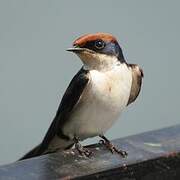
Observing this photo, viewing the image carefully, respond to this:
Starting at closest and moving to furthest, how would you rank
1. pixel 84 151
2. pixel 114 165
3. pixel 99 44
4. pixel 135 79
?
pixel 114 165, pixel 84 151, pixel 99 44, pixel 135 79

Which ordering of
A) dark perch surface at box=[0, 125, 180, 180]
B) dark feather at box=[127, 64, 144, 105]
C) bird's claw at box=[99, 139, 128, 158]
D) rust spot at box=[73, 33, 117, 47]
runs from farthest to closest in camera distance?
dark feather at box=[127, 64, 144, 105]
rust spot at box=[73, 33, 117, 47]
bird's claw at box=[99, 139, 128, 158]
dark perch surface at box=[0, 125, 180, 180]

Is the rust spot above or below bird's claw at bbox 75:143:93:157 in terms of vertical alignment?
above

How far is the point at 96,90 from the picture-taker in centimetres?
158

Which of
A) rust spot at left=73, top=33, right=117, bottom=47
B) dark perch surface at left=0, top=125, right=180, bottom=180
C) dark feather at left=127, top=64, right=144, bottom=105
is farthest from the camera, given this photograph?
dark feather at left=127, top=64, right=144, bottom=105

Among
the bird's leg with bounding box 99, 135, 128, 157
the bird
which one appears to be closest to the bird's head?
the bird

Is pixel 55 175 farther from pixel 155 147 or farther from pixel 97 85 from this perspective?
pixel 97 85

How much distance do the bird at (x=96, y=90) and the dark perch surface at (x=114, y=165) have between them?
0.11 m

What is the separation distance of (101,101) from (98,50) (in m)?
0.11

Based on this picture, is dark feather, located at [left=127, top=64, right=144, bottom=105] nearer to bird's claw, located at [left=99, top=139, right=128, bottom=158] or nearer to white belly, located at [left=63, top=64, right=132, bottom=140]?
white belly, located at [left=63, top=64, right=132, bottom=140]

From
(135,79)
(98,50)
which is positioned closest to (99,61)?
(98,50)

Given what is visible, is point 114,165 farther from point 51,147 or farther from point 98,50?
point 51,147

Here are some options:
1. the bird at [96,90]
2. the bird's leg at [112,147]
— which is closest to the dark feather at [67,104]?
the bird at [96,90]

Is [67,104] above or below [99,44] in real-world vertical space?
below

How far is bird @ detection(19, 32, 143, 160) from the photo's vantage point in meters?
1.56
